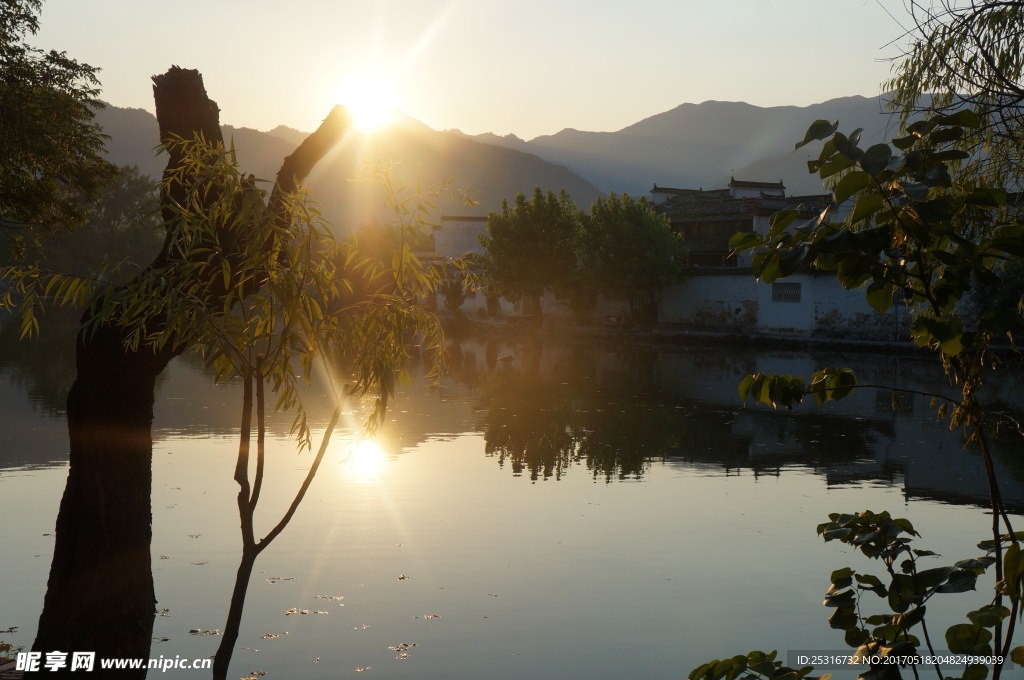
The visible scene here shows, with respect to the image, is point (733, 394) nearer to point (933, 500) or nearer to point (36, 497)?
point (933, 500)

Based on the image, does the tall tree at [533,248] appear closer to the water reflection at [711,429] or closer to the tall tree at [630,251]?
the tall tree at [630,251]

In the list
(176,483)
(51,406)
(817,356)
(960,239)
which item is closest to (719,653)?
(960,239)

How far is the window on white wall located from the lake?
20.7m

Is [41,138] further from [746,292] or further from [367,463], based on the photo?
[746,292]

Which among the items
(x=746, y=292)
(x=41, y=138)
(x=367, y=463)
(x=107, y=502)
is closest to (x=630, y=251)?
(x=746, y=292)

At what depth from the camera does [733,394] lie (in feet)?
75.7

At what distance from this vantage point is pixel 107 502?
5.13 m

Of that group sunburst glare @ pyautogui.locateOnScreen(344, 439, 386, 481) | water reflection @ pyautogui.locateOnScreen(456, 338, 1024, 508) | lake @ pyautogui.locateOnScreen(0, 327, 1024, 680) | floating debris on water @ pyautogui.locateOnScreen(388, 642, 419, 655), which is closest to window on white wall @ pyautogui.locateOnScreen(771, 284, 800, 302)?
water reflection @ pyautogui.locateOnScreen(456, 338, 1024, 508)

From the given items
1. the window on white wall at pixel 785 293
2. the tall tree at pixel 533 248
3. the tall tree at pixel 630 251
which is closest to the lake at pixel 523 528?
the window on white wall at pixel 785 293

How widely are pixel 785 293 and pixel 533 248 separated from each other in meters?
12.7

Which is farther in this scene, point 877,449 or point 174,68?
point 877,449

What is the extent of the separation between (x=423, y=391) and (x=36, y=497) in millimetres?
12692

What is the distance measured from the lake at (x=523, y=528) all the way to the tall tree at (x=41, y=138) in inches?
135

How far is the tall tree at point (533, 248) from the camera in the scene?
47469mm
